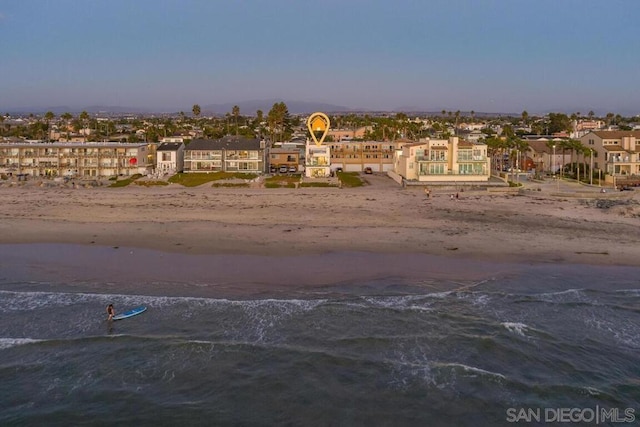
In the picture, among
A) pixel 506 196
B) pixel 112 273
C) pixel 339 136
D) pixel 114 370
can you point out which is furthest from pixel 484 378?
pixel 339 136

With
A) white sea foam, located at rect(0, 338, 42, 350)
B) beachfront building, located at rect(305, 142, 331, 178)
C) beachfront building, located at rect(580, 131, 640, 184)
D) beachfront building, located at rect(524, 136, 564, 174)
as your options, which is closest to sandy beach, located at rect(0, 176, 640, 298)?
white sea foam, located at rect(0, 338, 42, 350)

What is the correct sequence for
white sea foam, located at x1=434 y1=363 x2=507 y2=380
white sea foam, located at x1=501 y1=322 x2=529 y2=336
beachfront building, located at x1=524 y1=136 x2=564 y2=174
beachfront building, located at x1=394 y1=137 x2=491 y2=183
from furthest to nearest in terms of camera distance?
beachfront building, located at x1=524 y1=136 x2=564 y2=174
beachfront building, located at x1=394 y1=137 x2=491 y2=183
white sea foam, located at x1=501 y1=322 x2=529 y2=336
white sea foam, located at x1=434 y1=363 x2=507 y2=380

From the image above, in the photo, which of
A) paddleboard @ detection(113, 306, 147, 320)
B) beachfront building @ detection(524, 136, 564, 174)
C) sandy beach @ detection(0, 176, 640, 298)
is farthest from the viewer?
beachfront building @ detection(524, 136, 564, 174)

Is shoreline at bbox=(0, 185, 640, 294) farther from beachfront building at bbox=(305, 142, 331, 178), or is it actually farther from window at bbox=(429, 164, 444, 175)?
beachfront building at bbox=(305, 142, 331, 178)

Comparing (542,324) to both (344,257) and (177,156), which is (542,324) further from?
(177,156)

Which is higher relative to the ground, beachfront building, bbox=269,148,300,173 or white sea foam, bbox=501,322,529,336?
beachfront building, bbox=269,148,300,173

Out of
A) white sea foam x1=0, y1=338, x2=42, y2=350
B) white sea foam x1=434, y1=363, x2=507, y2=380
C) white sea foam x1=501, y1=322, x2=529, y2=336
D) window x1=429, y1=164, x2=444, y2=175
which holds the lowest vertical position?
white sea foam x1=434, y1=363, x2=507, y2=380

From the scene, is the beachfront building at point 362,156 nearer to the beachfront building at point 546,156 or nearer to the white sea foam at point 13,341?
the beachfront building at point 546,156
